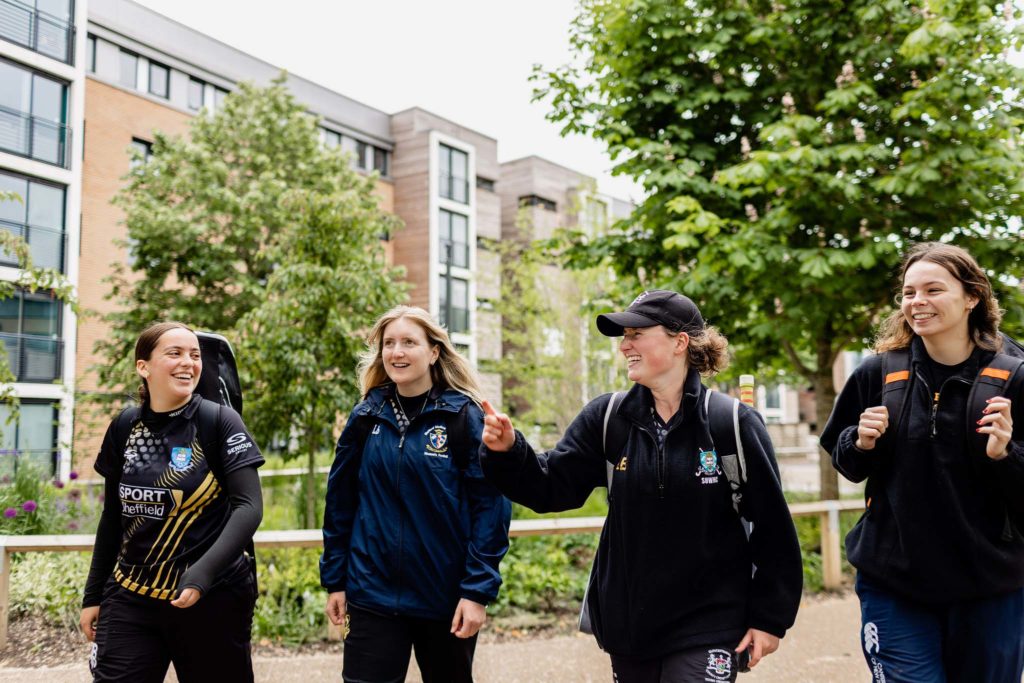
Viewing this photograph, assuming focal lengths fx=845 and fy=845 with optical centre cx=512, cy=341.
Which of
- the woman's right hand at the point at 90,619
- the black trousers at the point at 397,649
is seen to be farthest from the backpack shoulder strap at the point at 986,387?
the woman's right hand at the point at 90,619

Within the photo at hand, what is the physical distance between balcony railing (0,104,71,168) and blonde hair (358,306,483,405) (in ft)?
74.2

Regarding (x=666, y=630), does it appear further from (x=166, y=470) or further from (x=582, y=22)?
(x=582, y=22)

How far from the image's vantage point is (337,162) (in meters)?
21.2

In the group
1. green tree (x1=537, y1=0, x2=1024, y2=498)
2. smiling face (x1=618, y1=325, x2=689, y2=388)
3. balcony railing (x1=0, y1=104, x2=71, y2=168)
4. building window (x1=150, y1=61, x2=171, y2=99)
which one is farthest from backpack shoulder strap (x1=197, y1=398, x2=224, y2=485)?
building window (x1=150, y1=61, x2=171, y2=99)

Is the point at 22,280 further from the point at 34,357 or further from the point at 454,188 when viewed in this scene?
the point at 454,188

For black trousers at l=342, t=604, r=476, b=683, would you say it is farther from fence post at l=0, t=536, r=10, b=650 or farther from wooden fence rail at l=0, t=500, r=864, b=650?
fence post at l=0, t=536, r=10, b=650

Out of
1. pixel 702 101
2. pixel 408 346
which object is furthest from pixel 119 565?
pixel 702 101

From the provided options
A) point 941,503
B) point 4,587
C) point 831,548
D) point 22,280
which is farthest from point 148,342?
point 831,548

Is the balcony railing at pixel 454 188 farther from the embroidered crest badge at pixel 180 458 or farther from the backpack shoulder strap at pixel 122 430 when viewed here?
the embroidered crest badge at pixel 180 458

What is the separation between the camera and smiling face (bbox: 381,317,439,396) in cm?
345

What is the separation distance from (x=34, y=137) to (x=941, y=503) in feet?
81.5

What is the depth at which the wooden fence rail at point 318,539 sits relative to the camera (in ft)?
18.7

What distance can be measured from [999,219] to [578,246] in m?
4.67

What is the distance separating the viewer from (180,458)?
322 cm
